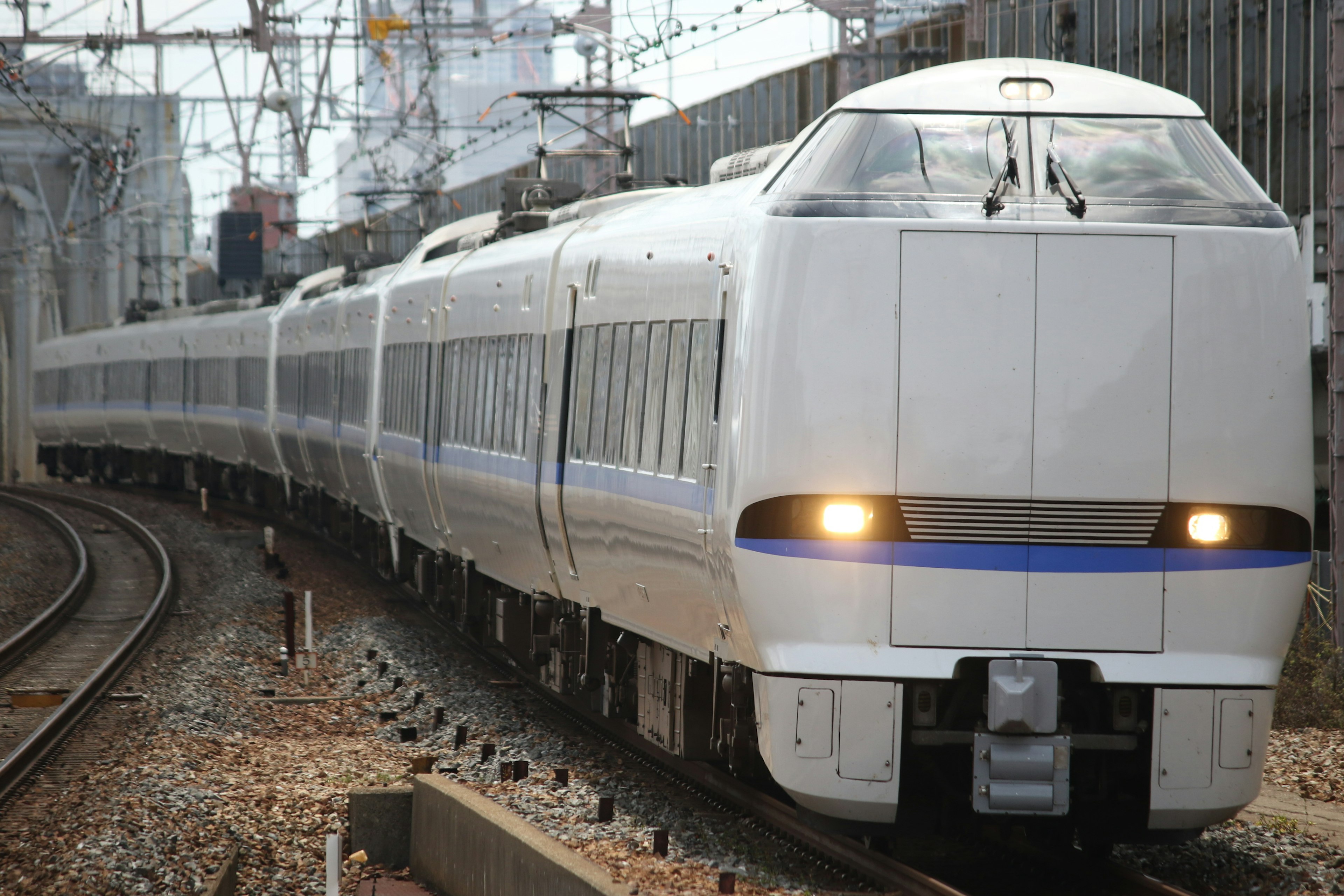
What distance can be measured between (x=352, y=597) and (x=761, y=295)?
13871 mm

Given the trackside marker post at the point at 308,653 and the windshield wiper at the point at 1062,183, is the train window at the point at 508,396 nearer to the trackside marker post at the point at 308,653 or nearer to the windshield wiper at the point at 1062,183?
the trackside marker post at the point at 308,653

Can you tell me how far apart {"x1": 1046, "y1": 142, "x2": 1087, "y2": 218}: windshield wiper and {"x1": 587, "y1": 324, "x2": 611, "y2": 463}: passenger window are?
10.1 ft

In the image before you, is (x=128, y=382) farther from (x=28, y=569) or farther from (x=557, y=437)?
(x=557, y=437)

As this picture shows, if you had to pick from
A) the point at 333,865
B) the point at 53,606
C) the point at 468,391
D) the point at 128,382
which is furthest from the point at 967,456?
the point at 128,382

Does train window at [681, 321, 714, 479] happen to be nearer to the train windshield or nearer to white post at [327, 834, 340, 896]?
the train windshield

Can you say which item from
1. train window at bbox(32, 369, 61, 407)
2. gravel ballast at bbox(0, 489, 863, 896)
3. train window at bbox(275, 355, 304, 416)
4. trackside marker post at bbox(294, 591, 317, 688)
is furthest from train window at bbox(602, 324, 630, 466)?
train window at bbox(32, 369, 61, 407)

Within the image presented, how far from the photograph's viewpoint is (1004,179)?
6.95 metres

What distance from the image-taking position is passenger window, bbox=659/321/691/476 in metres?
8.03

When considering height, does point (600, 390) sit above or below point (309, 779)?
above

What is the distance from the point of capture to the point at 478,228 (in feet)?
59.7

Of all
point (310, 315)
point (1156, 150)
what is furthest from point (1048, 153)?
point (310, 315)

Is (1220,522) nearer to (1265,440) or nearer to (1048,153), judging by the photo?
(1265,440)

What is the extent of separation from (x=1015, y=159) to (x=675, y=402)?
Answer: 196cm

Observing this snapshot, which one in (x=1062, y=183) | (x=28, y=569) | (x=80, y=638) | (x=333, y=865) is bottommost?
(x=80, y=638)
